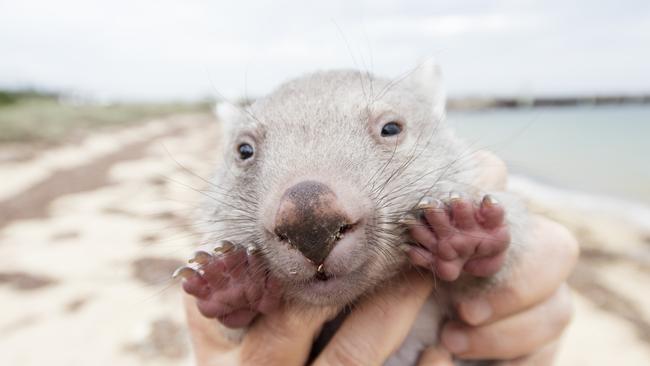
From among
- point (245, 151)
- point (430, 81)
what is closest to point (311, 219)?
point (245, 151)

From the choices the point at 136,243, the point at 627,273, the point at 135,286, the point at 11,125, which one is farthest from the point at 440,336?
the point at 11,125

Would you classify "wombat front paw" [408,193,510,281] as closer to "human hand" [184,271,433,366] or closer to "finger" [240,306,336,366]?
"human hand" [184,271,433,366]

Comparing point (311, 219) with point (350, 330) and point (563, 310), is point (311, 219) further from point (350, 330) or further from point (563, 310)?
point (563, 310)

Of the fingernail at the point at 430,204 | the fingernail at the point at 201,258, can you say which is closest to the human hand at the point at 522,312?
the fingernail at the point at 430,204

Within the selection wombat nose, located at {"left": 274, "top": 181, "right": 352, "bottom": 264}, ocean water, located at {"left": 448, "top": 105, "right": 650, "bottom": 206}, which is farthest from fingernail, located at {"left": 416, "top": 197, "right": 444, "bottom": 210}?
ocean water, located at {"left": 448, "top": 105, "right": 650, "bottom": 206}

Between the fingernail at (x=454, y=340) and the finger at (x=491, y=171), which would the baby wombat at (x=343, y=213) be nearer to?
the fingernail at (x=454, y=340)

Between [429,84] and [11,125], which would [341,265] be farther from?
[11,125]
